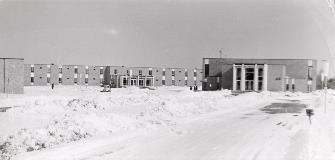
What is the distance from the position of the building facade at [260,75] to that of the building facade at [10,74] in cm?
4007

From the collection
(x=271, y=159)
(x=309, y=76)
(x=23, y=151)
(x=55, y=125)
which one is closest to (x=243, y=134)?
(x=271, y=159)

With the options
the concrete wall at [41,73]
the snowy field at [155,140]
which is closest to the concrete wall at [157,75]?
the concrete wall at [41,73]

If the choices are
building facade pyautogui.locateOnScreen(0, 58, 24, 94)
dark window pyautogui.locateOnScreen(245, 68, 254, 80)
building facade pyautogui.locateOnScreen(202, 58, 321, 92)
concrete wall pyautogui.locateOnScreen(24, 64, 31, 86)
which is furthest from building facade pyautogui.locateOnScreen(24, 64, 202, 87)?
building facade pyautogui.locateOnScreen(0, 58, 24, 94)

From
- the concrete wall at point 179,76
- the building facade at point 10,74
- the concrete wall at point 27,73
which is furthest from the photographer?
the concrete wall at point 179,76

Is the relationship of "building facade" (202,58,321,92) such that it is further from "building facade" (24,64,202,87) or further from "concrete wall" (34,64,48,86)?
"concrete wall" (34,64,48,86)

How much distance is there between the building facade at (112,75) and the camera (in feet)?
328

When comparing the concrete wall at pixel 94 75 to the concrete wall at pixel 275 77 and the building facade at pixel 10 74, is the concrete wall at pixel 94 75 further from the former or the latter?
the building facade at pixel 10 74

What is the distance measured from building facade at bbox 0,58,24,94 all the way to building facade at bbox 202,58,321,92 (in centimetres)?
4007

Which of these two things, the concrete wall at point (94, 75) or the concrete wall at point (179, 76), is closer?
the concrete wall at point (94, 75)

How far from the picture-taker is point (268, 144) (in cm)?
1211

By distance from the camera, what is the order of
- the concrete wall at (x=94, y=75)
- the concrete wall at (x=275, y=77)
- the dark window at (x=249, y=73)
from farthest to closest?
1. the concrete wall at (x=94, y=75)
2. the dark window at (x=249, y=73)
3. the concrete wall at (x=275, y=77)

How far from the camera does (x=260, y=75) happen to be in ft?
233

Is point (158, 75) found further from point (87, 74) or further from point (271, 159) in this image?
point (271, 159)

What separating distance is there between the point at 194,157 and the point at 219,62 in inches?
2988
